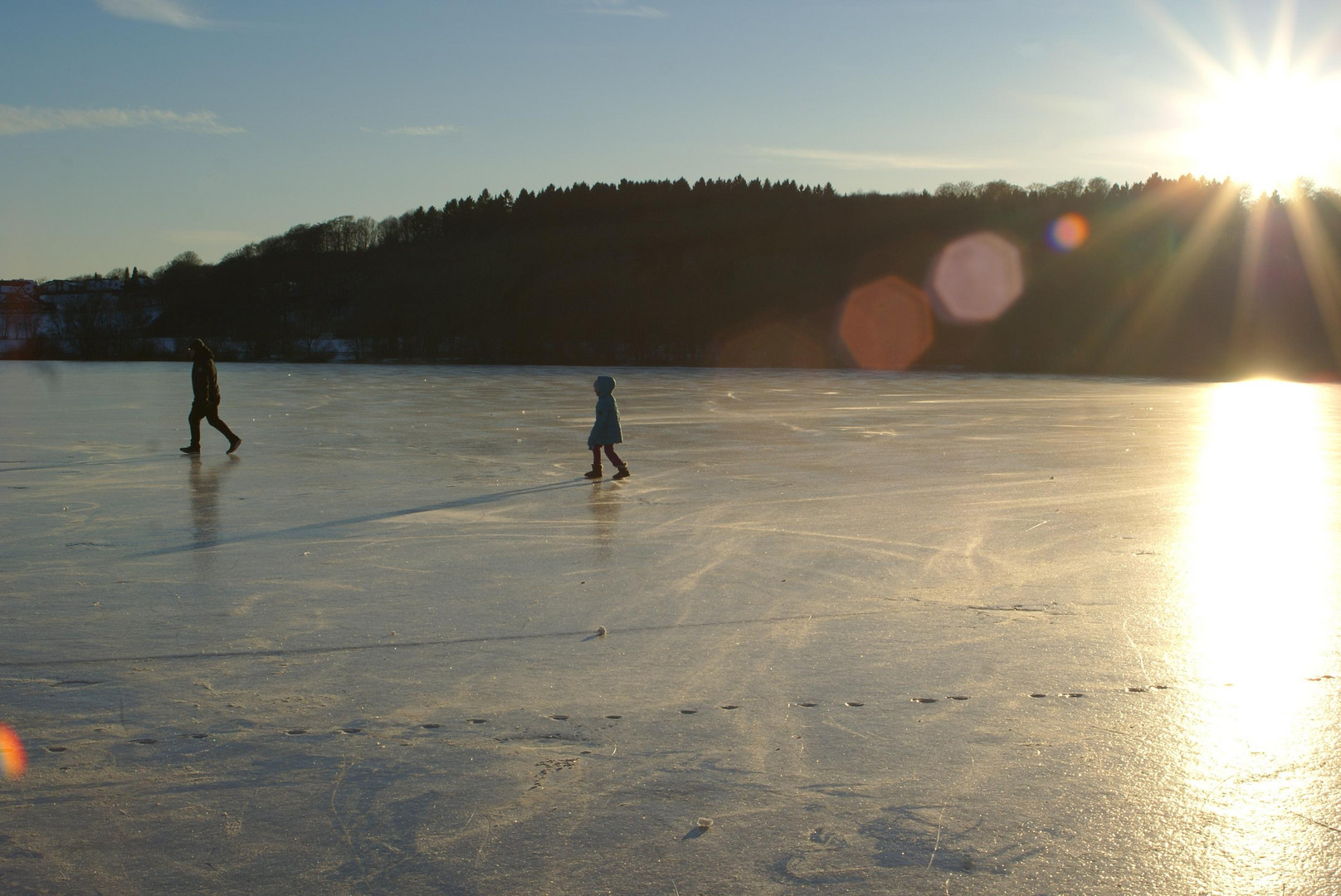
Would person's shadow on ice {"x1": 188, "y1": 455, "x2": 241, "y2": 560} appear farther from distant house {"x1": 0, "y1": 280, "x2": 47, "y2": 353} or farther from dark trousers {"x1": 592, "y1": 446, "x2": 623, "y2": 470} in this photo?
distant house {"x1": 0, "y1": 280, "x2": 47, "y2": 353}

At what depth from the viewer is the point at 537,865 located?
325 cm

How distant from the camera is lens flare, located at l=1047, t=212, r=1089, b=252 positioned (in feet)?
323

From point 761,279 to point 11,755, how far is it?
107 m

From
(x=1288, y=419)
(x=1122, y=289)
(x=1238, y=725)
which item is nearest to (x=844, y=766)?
(x=1238, y=725)

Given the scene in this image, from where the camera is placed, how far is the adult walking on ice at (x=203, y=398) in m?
14.8

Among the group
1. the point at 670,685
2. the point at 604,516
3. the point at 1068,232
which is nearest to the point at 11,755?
the point at 670,685

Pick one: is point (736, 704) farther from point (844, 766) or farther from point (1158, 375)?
point (1158, 375)

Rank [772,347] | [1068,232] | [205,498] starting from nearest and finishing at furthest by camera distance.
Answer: [205,498] → [772,347] → [1068,232]

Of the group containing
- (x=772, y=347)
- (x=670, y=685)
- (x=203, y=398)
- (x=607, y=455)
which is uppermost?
(x=772, y=347)

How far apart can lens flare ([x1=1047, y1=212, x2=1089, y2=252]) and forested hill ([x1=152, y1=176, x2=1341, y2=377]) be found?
97 cm

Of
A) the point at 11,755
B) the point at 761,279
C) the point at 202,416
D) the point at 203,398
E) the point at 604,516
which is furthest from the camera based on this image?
the point at 761,279

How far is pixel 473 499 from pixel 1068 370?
51.7 metres

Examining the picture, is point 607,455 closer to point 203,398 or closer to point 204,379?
point 203,398

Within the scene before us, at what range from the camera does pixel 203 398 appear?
49.3 ft
